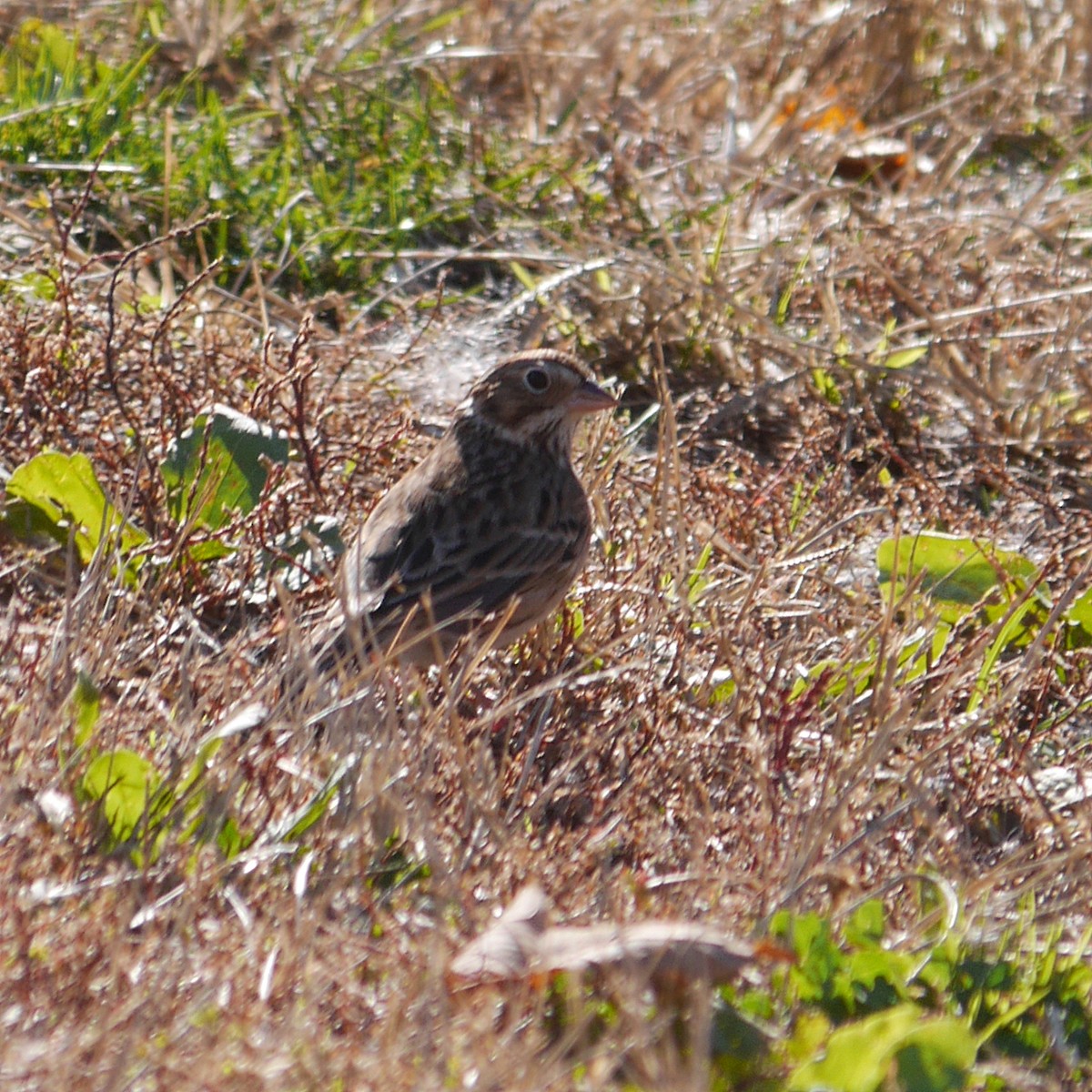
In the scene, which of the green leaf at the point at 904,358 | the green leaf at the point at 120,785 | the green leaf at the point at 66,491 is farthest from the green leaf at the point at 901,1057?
the green leaf at the point at 904,358

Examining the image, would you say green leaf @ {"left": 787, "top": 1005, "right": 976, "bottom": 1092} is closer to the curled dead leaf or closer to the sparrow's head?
the curled dead leaf

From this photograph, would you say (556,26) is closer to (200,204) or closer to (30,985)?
(200,204)

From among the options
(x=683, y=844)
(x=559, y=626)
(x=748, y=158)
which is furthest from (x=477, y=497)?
(x=748, y=158)

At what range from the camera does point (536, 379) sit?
4.92 meters

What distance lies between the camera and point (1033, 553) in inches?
211

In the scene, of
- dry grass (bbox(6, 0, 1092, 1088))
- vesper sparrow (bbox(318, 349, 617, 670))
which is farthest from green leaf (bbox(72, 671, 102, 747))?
vesper sparrow (bbox(318, 349, 617, 670))

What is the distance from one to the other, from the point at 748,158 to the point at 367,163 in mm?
1645

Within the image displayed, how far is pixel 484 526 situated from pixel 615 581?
38 centimetres

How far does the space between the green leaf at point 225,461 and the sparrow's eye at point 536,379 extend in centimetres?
72

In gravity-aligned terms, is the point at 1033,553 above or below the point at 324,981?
below

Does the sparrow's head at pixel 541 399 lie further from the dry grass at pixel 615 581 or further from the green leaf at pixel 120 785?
the green leaf at pixel 120 785

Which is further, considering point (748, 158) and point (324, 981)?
point (748, 158)

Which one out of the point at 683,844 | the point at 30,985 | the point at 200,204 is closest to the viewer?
the point at 30,985

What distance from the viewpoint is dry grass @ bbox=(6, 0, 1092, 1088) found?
110 inches
